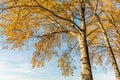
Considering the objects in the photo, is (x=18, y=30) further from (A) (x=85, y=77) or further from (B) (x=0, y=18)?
(A) (x=85, y=77)

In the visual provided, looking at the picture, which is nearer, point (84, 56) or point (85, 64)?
point (85, 64)

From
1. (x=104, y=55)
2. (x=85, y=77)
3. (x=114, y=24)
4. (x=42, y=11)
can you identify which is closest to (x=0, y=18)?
(x=42, y=11)

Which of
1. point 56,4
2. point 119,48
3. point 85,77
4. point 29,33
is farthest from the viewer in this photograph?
point 119,48

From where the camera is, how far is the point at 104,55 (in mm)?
14773

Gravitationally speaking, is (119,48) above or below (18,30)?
above

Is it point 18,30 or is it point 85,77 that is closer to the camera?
point 85,77

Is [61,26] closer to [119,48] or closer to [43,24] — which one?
[43,24]

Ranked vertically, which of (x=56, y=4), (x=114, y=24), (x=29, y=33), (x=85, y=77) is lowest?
(x=85, y=77)

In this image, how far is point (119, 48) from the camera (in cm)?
1463

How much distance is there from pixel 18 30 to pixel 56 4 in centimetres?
190

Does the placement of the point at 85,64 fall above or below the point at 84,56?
below

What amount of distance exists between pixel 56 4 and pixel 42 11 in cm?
53

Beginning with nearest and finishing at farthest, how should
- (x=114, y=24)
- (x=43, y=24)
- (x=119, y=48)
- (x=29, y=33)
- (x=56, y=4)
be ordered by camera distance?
1. (x=56, y=4)
2. (x=29, y=33)
3. (x=43, y=24)
4. (x=114, y=24)
5. (x=119, y=48)

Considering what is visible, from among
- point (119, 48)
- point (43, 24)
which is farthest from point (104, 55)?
point (43, 24)
